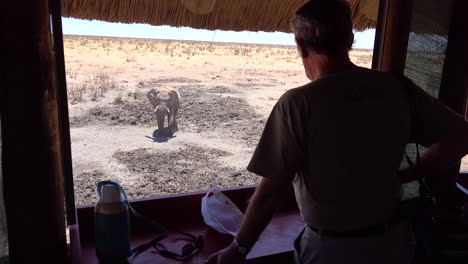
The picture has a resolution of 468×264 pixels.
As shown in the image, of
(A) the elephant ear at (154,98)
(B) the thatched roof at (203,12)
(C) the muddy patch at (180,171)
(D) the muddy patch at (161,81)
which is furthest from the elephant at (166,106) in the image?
(B) the thatched roof at (203,12)

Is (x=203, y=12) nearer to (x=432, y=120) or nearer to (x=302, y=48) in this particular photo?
(x=302, y=48)

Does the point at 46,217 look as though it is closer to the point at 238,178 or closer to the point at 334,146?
the point at 334,146

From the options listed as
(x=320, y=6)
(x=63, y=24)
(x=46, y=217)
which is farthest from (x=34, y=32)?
(x=320, y=6)

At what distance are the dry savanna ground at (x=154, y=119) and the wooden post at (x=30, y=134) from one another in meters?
4.07

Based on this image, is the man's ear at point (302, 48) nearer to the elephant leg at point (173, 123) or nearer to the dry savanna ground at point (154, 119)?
the dry savanna ground at point (154, 119)

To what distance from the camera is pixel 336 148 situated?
901mm

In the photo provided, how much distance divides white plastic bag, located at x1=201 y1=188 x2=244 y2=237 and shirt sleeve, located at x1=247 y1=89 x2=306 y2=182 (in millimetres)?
823

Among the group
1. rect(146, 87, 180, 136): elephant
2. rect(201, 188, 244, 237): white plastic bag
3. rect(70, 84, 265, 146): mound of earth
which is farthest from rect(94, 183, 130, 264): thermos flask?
rect(146, 87, 180, 136): elephant

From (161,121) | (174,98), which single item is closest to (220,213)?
(161,121)

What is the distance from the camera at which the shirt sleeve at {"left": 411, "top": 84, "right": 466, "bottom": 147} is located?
1.00 metres

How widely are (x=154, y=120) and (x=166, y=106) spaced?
3.06 feet

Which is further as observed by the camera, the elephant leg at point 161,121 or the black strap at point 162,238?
the elephant leg at point 161,121

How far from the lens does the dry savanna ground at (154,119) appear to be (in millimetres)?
6852

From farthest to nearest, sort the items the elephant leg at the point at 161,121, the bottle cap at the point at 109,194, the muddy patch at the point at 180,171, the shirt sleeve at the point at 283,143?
the elephant leg at the point at 161,121 → the muddy patch at the point at 180,171 → the bottle cap at the point at 109,194 → the shirt sleeve at the point at 283,143
